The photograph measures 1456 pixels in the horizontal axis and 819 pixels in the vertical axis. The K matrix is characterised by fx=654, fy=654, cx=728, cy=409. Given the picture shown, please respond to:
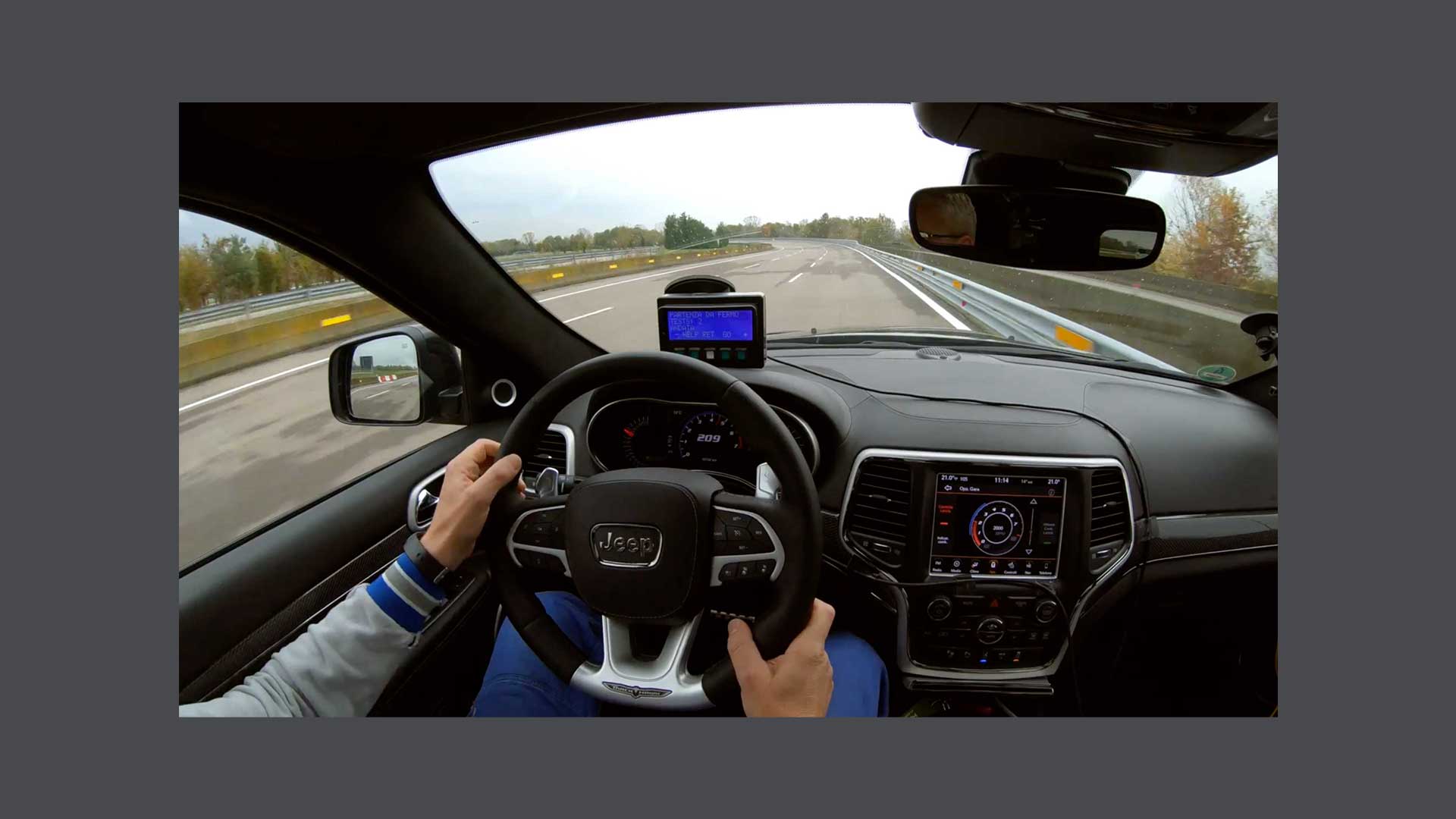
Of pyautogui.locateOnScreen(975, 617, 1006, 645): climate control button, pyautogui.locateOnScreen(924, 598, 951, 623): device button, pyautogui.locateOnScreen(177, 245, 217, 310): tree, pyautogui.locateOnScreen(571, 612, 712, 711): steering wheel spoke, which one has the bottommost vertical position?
pyautogui.locateOnScreen(975, 617, 1006, 645): climate control button

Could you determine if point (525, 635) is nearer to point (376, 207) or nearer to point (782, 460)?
point (782, 460)

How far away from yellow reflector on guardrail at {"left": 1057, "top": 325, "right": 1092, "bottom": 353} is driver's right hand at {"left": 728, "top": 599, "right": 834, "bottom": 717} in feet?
7.25

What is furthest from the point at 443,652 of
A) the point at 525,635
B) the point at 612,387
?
the point at 612,387

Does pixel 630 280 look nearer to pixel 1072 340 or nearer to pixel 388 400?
pixel 388 400

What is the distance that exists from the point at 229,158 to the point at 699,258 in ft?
6.27

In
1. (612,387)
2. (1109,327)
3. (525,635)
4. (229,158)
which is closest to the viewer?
(525,635)

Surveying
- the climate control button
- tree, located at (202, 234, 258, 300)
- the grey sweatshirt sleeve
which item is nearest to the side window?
tree, located at (202, 234, 258, 300)

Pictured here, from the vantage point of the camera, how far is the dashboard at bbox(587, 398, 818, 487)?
8.02 feet

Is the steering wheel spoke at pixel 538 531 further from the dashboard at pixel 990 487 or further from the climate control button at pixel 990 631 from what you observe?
the climate control button at pixel 990 631

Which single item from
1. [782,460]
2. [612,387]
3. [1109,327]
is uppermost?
[1109,327]

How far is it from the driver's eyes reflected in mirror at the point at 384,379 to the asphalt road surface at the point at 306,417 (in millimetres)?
13

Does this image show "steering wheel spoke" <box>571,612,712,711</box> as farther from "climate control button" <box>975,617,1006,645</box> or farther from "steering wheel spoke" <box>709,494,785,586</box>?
"climate control button" <box>975,617,1006,645</box>

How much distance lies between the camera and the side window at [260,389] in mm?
1880

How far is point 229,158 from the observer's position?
6.02 ft
